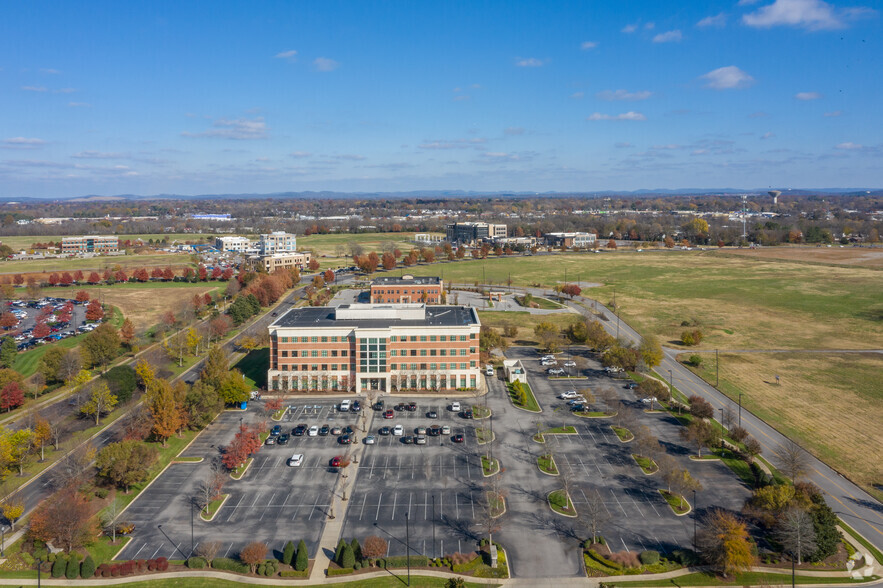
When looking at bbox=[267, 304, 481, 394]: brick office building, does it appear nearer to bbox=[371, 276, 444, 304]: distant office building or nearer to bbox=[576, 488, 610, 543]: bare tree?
bbox=[576, 488, 610, 543]: bare tree

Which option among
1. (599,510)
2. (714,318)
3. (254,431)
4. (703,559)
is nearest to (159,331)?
(254,431)

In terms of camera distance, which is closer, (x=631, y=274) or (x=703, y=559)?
(x=703, y=559)

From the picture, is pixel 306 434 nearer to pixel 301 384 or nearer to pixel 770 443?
pixel 301 384


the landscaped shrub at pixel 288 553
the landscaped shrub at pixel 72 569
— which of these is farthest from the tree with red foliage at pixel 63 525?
the landscaped shrub at pixel 288 553

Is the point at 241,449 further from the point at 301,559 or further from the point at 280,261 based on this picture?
the point at 280,261

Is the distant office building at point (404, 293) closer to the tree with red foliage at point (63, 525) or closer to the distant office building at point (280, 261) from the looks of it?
the distant office building at point (280, 261)

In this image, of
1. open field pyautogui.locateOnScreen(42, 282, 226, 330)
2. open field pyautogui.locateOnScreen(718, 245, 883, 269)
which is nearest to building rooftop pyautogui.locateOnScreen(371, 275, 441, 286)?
open field pyautogui.locateOnScreen(42, 282, 226, 330)

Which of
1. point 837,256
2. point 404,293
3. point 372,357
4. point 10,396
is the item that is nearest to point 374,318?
point 372,357
